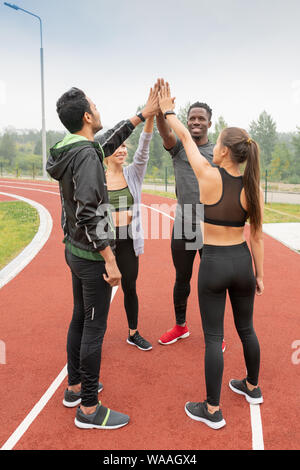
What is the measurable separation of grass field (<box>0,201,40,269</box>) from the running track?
2405mm

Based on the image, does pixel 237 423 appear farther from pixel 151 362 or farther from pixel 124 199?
pixel 124 199

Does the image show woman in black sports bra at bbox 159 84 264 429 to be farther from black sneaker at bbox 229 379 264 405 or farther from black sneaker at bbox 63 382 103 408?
black sneaker at bbox 63 382 103 408

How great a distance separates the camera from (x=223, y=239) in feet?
8.55

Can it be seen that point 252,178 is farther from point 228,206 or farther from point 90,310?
point 90,310

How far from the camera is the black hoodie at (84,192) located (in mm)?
2293

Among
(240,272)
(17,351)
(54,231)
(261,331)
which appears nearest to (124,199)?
(240,272)

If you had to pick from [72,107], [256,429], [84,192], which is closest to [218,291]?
[256,429]

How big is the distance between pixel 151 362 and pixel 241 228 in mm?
1788

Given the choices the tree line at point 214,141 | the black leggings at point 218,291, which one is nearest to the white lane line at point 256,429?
the black leggings at point 218,291

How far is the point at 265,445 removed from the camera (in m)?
2.52

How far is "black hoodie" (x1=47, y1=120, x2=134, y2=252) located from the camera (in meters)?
2.29

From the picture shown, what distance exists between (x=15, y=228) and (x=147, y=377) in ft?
28.4

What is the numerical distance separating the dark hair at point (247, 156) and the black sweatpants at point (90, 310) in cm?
114

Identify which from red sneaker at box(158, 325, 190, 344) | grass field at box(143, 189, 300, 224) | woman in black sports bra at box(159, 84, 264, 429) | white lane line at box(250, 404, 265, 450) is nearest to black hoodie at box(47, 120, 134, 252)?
woman in black sports bra at box(159, 84, 264, 429)
